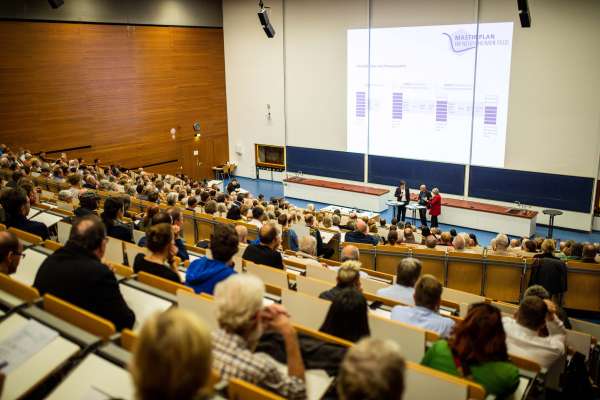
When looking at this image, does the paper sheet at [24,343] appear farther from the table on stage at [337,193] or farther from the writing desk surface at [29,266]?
the table on stage at [337,193]

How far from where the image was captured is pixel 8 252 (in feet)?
12.7

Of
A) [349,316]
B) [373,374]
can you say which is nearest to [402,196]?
[349,316]

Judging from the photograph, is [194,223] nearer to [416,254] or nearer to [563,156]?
[416,254]

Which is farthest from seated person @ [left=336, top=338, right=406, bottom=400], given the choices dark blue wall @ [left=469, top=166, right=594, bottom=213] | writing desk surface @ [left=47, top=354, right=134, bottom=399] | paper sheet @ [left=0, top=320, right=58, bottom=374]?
dark blue wall @ [left=469, top=166, right=594, bottom=213]

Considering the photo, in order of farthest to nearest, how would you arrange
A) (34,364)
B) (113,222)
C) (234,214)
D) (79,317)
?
1. (234,214)
2. (113,222)
3. (79,317)
4. (34,364)

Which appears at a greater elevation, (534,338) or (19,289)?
(19,289)

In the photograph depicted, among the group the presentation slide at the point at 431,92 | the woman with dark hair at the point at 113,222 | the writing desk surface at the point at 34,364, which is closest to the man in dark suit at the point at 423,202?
the presentation slide at the point at 431,92

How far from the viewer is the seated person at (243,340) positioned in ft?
7.81

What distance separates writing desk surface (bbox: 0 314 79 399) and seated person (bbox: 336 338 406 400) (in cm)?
159

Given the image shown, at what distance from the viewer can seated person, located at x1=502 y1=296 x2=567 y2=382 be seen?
3.81m

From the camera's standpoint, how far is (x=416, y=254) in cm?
790

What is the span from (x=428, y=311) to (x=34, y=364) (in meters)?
2.51

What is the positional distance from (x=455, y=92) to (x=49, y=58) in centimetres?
1080

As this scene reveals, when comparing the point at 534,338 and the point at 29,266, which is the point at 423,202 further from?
the point at 29,266
